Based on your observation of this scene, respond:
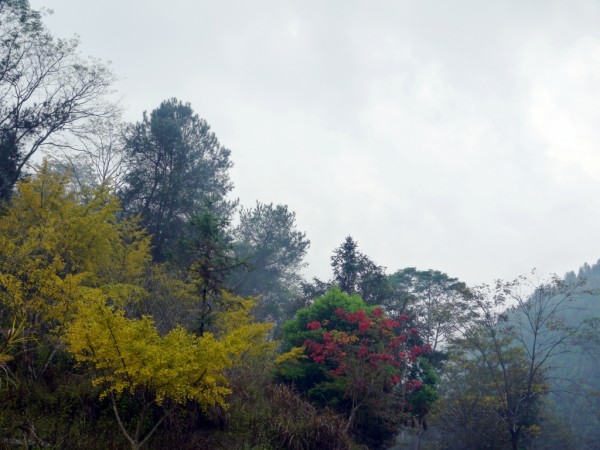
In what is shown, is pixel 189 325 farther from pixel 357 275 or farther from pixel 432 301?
pixel 432 301

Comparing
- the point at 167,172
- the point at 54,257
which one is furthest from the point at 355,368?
the point at 167,172

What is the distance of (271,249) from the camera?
3356cm

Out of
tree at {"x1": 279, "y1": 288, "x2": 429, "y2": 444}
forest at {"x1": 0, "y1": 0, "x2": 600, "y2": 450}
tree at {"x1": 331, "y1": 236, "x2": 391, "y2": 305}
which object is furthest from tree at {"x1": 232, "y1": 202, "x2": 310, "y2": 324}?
tree at {"x1": 279, "y1": 288, "x2": 429, "y2": 444}

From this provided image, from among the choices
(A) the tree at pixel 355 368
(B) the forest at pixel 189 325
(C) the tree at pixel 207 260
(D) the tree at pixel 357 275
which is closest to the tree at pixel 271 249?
(B) the forest at pixel 189 325

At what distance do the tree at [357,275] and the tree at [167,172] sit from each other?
8989mm

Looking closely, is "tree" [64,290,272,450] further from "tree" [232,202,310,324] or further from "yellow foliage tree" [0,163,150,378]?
"tree" [232,202,310,324]

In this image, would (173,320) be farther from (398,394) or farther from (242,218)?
(242,218)

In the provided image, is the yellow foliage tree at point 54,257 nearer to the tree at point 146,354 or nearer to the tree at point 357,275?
the tree at point 146,354

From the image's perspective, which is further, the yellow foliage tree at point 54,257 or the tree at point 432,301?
the tree at point 432,301

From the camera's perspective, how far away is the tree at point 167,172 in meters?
24.1

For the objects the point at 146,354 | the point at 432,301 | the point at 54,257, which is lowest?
the point at 146,354

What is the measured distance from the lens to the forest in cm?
945

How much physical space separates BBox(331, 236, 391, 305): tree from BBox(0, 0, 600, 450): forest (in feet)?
0.35

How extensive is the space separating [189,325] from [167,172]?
12432mm
